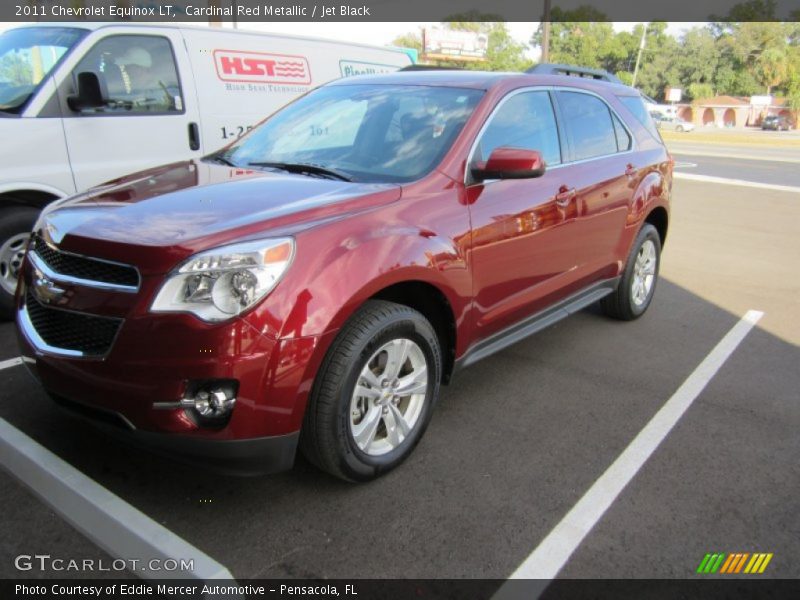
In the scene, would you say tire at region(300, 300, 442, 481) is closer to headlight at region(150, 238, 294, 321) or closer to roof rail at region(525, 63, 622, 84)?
headlight at region(150, 238, 294, 321)

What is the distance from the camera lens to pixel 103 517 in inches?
103

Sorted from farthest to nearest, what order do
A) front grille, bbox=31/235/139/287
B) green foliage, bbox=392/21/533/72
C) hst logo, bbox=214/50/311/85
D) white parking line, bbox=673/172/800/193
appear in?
green foliage, bbox=392/21/533/72 → white parking line, bbox=673/172/800/193 → hst logo, bbox=214/50/311/85 → front grille, bbox=31/235/139/287

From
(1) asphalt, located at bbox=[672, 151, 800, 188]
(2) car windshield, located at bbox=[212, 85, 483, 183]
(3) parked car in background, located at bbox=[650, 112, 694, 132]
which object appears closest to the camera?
(2) car windshield, located at bbox=[212, 85, 483, 183]

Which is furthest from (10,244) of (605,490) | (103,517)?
(605,490)

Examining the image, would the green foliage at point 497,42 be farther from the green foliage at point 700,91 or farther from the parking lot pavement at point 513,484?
the parking lot pavement at point 513,484

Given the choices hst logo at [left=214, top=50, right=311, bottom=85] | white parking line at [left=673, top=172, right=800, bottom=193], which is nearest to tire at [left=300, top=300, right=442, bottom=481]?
hst logo at [left=214, top=50, right=311, bottom=85]

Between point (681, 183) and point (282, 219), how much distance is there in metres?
15.1

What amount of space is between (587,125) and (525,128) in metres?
0.86

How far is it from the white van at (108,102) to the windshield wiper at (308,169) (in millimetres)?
Result: 2203

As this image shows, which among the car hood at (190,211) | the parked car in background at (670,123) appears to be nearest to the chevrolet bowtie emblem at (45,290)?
the car hood at (190,211)

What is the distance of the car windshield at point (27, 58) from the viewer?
193 inches

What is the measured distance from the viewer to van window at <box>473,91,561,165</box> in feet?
11.7

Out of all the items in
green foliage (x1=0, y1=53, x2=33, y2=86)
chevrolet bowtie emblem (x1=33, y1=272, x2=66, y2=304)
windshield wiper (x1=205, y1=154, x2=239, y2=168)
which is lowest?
chevrolet bowtie emblem (x1=33, y1=272, x2=66, y2=304)

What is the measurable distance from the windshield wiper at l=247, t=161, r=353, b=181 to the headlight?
958 millimetres
